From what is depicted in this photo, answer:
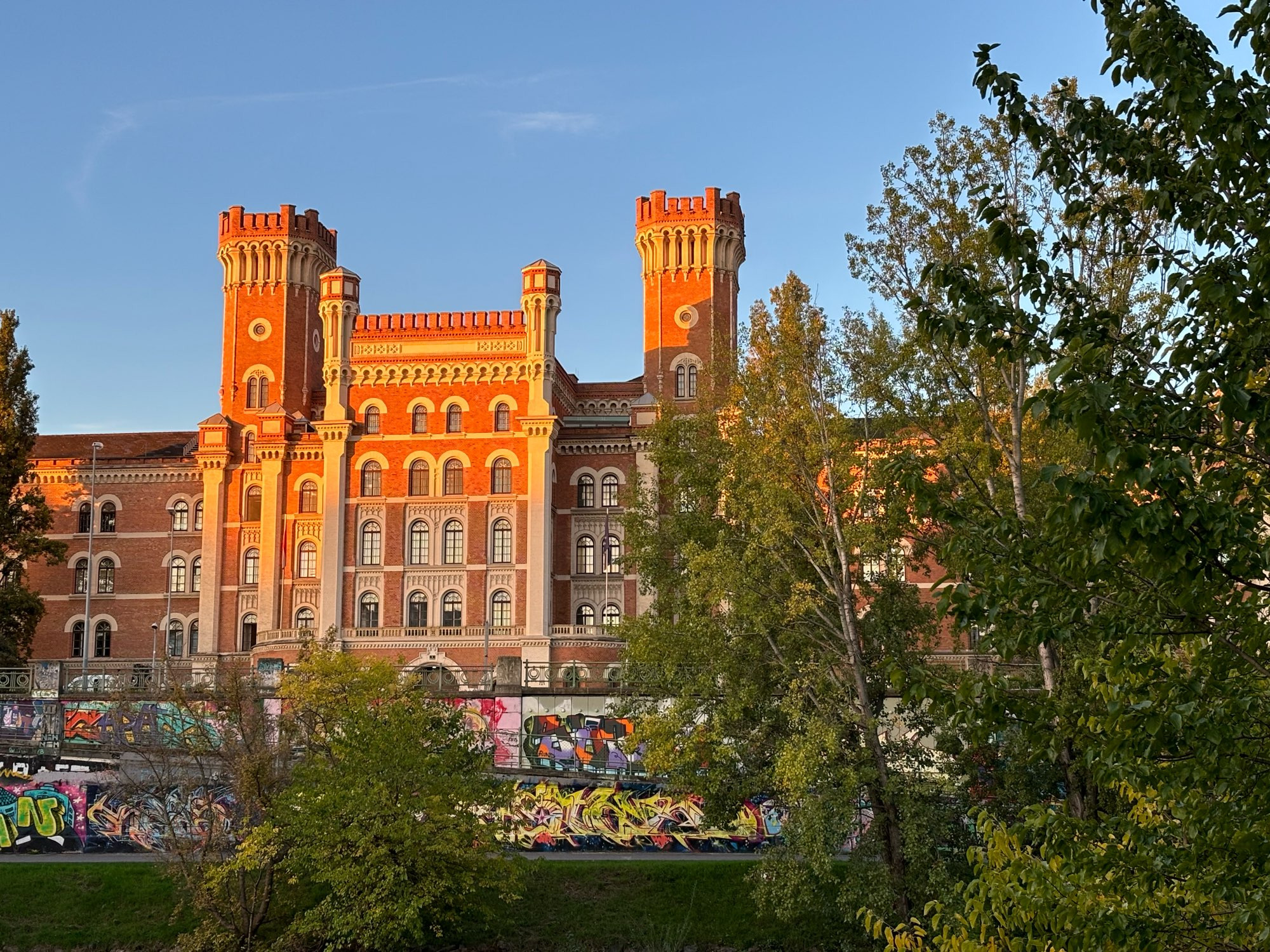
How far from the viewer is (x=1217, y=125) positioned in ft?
32.3

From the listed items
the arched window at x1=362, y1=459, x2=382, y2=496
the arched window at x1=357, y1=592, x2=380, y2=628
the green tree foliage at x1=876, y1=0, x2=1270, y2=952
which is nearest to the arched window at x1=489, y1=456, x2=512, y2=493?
the arched window at x1=362, y1=459, x2=382, y2=496

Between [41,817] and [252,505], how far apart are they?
90.6 ft

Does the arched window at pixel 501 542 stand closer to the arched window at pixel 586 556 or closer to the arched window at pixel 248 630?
the arched window at pixel 586 556

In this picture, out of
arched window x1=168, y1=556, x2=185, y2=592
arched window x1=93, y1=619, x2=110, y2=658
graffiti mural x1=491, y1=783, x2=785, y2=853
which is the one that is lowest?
graffiti mural x1=491, y1=783, x2=785, y2=853

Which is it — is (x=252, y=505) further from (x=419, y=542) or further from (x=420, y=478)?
(x=419, y=542)

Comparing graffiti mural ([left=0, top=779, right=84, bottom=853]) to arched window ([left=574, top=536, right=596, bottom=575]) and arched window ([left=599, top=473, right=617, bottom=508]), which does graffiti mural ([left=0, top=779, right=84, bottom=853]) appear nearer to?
arched window ([left=574, top=536, right=596, bottom=575])

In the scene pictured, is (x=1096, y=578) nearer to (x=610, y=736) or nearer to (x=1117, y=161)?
(x=1117, y=161)

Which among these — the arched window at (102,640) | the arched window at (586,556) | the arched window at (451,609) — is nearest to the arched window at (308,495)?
the arched window at (451,609)

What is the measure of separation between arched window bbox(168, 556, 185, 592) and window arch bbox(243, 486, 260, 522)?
4062mm

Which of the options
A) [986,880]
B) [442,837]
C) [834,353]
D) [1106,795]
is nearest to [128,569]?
[442,837]

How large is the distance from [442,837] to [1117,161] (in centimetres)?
2229

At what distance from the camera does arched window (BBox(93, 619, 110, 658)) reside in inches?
2566

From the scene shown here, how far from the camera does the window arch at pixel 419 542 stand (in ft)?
200

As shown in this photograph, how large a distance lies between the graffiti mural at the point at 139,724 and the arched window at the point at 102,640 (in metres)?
24.7
